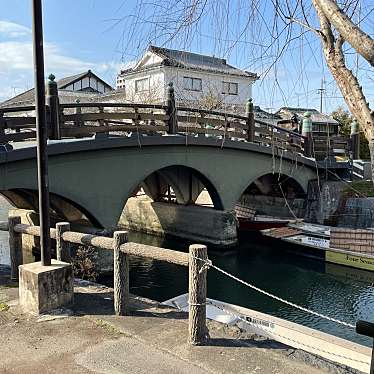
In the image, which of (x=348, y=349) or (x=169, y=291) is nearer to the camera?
(x=348, y=349)

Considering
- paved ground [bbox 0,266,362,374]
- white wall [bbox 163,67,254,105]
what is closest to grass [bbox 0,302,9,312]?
paved ground [bbox 0,266,362,374]

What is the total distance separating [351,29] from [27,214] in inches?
583

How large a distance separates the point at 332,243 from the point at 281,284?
9.70 feet

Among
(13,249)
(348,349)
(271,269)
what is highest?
(13,249)

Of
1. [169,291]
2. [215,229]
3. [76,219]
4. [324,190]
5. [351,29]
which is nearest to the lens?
[351,29]

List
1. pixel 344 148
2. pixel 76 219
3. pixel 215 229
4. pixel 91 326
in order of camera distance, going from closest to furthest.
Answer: pixel 91 326
pixel 76 219
pixel 215 229
pixel 344 148

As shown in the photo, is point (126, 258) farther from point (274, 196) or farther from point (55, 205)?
point (274, 196)

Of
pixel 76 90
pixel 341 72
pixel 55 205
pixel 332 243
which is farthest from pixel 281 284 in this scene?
pixel 76 90

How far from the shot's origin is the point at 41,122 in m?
4.93

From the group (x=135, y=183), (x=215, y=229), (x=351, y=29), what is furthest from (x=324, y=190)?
(x=351, y=29)

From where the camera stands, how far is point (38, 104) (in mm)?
4875

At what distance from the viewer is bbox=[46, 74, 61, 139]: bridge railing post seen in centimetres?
1136

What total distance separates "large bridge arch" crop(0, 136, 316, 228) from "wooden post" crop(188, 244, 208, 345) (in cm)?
551

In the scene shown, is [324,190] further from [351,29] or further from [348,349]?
[351,29]
